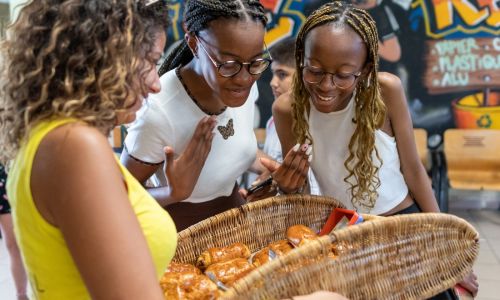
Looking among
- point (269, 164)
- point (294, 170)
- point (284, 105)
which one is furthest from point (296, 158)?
point (284, 105)

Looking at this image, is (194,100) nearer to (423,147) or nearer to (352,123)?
(352,123)

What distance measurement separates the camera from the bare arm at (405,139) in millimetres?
1644

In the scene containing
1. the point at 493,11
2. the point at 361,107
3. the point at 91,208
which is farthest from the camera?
the point at 493,11

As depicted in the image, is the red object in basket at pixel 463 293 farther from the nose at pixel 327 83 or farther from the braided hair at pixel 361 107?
the nose at pixel 327 83

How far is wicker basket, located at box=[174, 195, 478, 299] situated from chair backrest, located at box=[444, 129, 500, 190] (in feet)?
10.1

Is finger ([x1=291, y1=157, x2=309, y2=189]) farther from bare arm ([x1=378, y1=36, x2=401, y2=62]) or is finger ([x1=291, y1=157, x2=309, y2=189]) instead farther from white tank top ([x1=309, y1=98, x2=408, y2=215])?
bare arm ([x1=378, y1=36, x2=401, y2=62])

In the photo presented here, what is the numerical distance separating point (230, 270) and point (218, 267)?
0.12ft

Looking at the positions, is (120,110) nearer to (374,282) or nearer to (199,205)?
(374,282)

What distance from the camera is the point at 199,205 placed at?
166cm

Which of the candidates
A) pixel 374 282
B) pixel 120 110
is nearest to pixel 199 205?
pixel 374 282

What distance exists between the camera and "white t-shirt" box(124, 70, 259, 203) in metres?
1.50

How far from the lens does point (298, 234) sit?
1.52 metres

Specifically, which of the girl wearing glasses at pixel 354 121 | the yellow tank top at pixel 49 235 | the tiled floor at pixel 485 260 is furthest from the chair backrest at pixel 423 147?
the yellow tank top at pixel 49 235

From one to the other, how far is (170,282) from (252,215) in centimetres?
39
